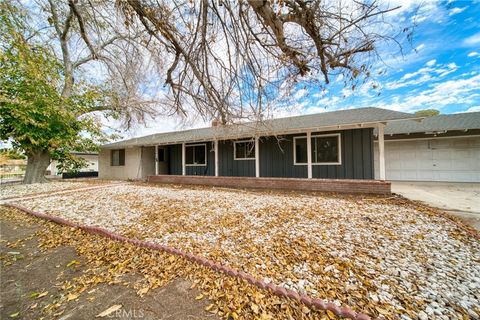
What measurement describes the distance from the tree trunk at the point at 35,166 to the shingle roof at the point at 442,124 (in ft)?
65.4

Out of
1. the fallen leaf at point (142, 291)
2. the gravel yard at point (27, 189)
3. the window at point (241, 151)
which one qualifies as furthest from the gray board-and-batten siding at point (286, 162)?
the gravel yard at point (27, 189)

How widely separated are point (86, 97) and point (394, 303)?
15141mm

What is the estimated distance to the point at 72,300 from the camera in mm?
2031

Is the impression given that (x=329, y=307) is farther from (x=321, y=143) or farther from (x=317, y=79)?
(x=321, y=143)

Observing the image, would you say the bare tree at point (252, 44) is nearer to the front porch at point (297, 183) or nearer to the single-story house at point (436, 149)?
the front porch at point (297, 183)

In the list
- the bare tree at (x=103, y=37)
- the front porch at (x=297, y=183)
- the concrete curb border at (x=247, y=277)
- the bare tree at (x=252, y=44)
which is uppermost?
the bare tree at (x=103, y=37)

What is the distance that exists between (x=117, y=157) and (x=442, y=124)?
21821 millimetres

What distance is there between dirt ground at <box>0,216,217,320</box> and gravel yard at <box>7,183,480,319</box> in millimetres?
771

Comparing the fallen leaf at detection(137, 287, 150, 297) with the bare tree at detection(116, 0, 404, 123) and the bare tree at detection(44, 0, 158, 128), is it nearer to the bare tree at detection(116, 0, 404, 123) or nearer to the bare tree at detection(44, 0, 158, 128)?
the bare tree at detection(116, 0, 404, 123)

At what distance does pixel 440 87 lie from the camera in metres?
4.81

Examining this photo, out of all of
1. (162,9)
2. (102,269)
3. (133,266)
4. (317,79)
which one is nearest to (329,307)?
(133,266)

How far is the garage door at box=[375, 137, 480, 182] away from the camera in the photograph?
9.55 metres

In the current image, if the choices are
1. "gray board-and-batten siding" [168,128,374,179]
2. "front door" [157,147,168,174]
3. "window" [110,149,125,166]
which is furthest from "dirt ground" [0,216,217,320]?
"window" [110,149,125,166]

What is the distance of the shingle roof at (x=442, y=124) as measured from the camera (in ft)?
31.0
